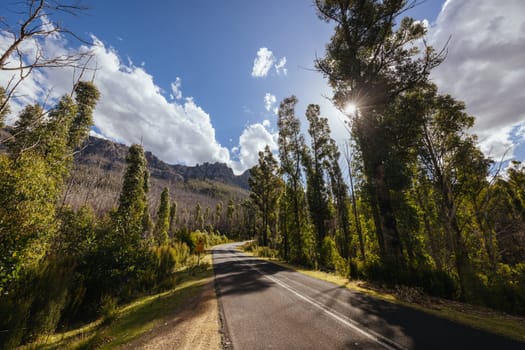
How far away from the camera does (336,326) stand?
4.36 m

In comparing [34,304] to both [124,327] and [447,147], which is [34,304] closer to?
[124,327]

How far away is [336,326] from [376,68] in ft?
40.1

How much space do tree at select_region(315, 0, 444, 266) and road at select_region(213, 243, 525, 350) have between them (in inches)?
189

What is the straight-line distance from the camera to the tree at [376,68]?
9.93m

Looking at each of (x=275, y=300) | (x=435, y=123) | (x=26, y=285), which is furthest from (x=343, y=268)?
(x=26, y=285)

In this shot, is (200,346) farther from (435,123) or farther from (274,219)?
(274,219)

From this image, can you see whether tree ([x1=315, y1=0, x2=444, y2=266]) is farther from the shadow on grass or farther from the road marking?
the shadow on grass

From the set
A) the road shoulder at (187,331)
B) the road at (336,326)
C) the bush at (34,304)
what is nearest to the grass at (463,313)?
the road at (336,326)

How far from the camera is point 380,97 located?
10.7 metres

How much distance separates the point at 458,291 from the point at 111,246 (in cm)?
1368

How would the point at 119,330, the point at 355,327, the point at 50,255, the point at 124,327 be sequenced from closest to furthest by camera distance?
the point at 355,327
the point at 119,330
the point at 124,327
the point at 50,255

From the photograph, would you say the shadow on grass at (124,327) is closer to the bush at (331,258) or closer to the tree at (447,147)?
the bush at (331,258)

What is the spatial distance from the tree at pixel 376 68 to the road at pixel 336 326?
15.8 feet

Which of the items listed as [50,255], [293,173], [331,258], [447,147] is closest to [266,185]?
[293,173]
